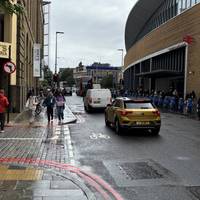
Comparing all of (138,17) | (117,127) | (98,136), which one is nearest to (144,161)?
(98,136)

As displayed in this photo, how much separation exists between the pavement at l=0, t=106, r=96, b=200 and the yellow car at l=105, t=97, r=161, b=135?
214 centimetres

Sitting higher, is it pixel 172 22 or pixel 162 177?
pixel 172 22

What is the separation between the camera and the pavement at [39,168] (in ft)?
25.8

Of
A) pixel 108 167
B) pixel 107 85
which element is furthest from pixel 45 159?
pixel 107 85

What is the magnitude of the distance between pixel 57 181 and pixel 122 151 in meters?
4.74

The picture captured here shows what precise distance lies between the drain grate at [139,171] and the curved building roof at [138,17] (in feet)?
183

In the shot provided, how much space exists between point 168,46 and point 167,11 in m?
10.6

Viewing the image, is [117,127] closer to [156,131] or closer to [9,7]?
[156,131]

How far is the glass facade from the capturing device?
4875cm

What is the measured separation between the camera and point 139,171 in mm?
10219

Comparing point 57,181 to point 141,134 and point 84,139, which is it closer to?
point 84,139

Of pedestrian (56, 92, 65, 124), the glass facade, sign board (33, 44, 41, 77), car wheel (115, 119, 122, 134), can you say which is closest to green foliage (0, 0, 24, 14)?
car wheel (115, 119, 122, 134)

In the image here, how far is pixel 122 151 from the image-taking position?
13.4 metres

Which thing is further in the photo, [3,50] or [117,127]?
[3,50]
